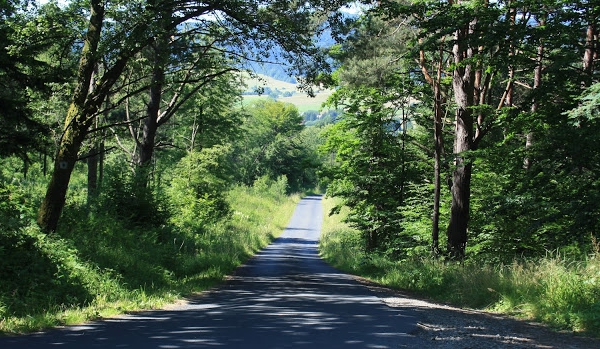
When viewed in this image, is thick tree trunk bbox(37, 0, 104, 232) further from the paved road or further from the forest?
the paved road

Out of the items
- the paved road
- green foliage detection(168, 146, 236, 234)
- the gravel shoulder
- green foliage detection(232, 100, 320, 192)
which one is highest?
green foliage detection(232, 100, 320, 192)

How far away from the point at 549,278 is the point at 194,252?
13720 mm

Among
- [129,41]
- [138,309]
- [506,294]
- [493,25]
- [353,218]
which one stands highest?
[493,25]

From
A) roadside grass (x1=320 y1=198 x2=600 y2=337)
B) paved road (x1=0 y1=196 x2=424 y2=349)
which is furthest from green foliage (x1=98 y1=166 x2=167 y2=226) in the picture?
roadside grass (x1=320 y1=198 x2=600 y2=337)

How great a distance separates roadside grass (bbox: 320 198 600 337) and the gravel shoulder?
1.37ft

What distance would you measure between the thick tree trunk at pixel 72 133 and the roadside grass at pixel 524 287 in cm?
926

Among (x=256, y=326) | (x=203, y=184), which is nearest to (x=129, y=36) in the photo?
(x=256, y=326)

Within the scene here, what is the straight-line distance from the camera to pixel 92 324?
7824mm

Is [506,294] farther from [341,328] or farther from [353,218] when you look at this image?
[353,218]

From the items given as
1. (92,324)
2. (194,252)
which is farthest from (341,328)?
(194,252)

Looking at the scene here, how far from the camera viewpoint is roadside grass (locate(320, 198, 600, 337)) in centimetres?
832

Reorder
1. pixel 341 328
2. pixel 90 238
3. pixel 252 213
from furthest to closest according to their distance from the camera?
pixel 252 213
pixel 90 238
pixel 341 328

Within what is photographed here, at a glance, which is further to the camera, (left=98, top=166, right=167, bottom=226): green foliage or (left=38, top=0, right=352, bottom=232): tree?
(left=98, top=166, right=167, bottom=226): green foliage

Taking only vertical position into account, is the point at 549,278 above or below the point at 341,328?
above
